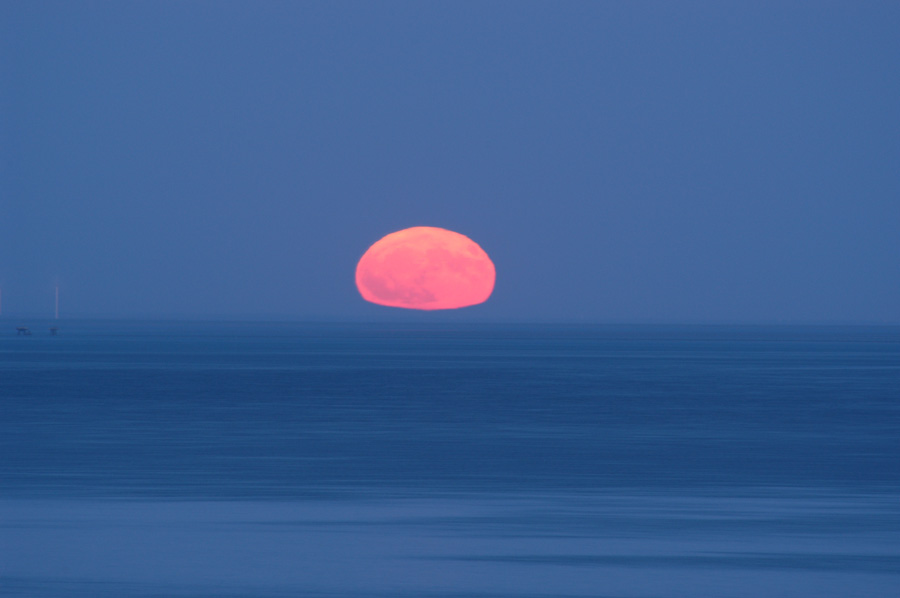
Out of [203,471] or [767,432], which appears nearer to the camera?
[203,471]

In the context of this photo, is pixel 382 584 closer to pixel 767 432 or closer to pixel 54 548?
pixel 54 548

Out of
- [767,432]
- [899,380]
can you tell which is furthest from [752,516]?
[899,380]

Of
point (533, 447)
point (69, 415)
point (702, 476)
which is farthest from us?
point (69, 415)

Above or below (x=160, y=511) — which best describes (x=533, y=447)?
above

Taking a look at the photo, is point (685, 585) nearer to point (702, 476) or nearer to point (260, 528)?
point (260, 528)

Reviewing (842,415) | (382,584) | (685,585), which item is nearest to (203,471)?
(382,584)

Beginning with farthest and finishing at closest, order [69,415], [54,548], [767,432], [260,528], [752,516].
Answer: [69,415]
[767,432]
[752,516]
[260,528]
[54,548]

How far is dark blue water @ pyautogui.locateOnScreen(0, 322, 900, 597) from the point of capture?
1309cm

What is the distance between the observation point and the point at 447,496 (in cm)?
1878

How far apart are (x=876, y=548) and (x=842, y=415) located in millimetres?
22923

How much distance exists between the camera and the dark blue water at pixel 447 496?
13086 mm

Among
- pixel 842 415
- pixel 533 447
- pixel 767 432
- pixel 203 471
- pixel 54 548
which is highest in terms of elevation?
pixel 842 415

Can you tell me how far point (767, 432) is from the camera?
30.7m

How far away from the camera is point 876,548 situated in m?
14.5
